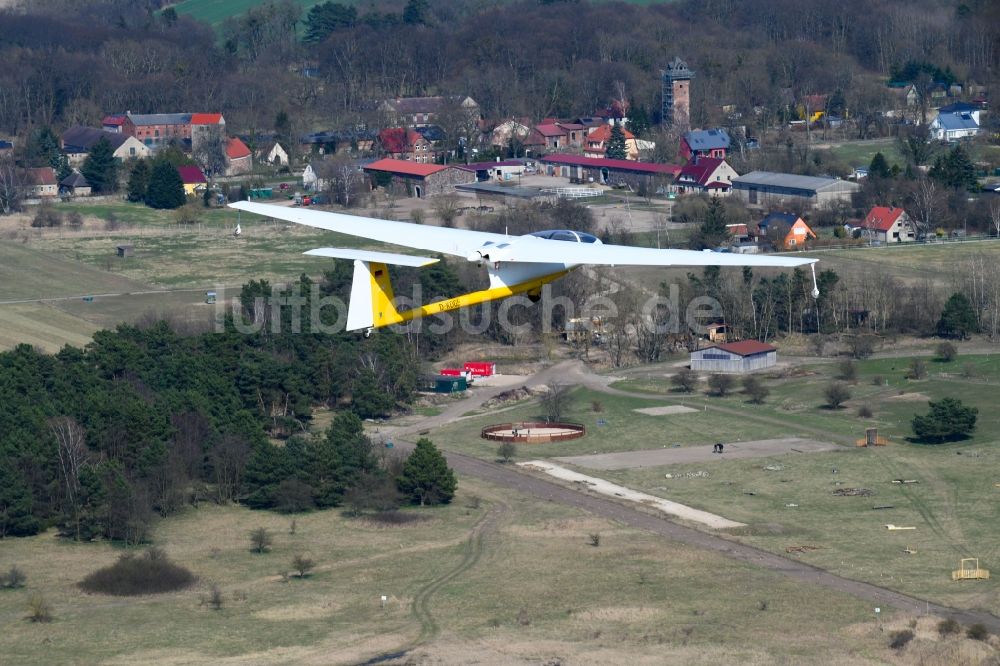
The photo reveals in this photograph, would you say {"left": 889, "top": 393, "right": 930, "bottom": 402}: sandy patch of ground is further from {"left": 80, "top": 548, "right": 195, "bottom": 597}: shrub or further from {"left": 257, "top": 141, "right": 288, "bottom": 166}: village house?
{"left": 257, "top": 141, "right": 288, "bottom": 166}: village house

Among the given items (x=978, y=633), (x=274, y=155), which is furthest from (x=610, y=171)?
(x=978, y=633)

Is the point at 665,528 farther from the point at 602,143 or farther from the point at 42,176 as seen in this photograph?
the point at 602,143

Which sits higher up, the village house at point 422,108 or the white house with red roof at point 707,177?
the village house at point 422,108

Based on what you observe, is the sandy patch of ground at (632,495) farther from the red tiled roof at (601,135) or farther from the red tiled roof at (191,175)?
the red tiled roof at (601,135)

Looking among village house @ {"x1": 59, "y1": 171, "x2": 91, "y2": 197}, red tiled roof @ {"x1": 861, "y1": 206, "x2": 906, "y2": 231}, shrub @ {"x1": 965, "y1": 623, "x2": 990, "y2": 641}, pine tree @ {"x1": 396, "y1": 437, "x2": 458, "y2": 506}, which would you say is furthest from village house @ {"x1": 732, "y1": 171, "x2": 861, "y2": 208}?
shrub @ {"x1": 965, "y1": 623, "x2": 990, "y2": 641}

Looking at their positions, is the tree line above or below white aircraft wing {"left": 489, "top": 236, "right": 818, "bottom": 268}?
below

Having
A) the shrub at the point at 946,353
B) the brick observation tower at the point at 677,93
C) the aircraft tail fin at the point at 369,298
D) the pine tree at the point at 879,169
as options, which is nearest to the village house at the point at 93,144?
the brick observation tower at the point at 677,93
